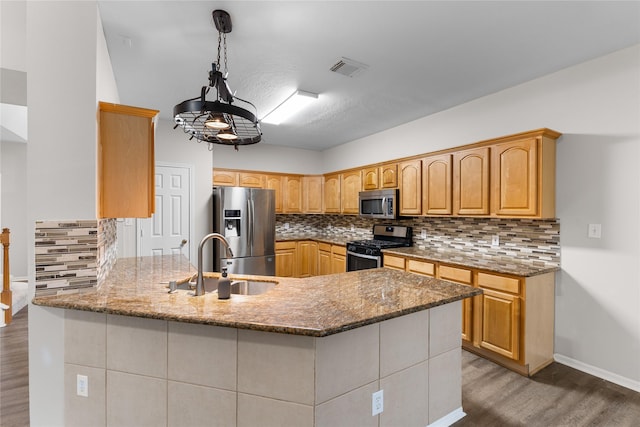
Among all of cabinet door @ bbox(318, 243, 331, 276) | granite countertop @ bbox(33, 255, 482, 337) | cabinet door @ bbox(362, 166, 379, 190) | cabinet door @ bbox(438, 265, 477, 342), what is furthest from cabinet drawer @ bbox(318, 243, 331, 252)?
granite countertop @ bbox(33, 255, 482, 337)

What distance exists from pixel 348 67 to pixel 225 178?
10.2ft

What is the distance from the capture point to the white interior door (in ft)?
14.3

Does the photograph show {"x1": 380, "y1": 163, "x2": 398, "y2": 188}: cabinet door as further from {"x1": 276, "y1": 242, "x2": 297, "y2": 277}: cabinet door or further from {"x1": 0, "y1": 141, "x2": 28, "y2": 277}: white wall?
{"x1": 0, "y1": 141, "x2": 28, "y2": 277}: white wall

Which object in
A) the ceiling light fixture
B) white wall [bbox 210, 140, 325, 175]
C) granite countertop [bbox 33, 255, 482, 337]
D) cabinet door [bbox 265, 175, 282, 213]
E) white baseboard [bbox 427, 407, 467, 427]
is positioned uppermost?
the ceiling light fixture

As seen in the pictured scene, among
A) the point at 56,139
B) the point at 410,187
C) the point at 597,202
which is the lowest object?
the point at 597,202

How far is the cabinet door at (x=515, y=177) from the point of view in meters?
2.70

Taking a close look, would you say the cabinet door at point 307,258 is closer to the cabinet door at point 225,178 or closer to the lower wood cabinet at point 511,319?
the cabinet door at point 225,178

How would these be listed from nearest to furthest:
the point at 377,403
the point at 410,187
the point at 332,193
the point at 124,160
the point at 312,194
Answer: the point at 377,403, the point at 124,160, the point at 410,187, the point at 332,193, the point at 312,194

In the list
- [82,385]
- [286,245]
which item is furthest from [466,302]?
[286,245]

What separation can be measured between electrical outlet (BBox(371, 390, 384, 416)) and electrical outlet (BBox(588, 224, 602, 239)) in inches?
91.3

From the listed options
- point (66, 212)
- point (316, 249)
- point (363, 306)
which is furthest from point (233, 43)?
point (316, 249)

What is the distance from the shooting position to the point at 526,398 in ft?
7.38

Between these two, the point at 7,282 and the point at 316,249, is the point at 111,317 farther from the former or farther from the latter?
the point at 316,249

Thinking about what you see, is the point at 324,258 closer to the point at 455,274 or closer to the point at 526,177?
the point at 455,274
